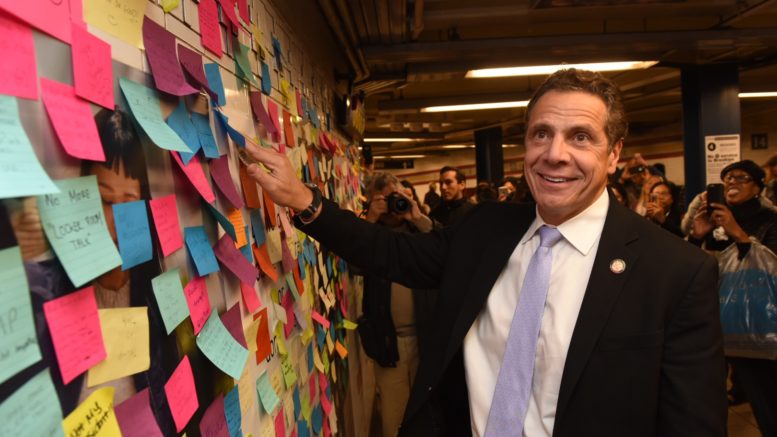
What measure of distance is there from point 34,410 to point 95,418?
86 mm

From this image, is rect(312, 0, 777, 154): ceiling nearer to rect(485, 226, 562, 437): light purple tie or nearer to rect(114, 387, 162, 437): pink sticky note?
rect(485, 226, 562, 437): light purple tie

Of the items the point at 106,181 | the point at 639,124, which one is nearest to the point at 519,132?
the point at 639,124

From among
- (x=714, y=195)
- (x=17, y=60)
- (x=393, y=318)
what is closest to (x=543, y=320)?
(x=17, y=60)

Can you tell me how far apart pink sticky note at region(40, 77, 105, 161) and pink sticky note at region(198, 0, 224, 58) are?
39cm

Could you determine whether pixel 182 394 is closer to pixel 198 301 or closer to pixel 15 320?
pixel 198 301

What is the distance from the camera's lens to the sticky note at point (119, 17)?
53 cm

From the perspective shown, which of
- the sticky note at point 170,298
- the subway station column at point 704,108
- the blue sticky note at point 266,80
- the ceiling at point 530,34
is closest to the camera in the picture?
the sticky note at point 170,298

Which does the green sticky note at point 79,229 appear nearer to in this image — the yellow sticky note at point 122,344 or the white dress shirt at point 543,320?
the yellow sticky note at point 122,344

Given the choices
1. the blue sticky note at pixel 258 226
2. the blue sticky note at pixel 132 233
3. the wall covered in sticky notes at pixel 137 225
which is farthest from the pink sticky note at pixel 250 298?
the blue sticky note at pixel 132 233

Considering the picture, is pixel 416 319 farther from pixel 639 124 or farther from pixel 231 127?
pixel 639 124

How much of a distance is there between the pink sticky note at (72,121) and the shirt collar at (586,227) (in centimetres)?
91

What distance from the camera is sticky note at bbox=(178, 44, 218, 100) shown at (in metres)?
0.73

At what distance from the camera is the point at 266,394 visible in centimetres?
103

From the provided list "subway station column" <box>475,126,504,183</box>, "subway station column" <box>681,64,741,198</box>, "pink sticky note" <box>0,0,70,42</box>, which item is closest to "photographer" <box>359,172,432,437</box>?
"pink sticky note" <box>0,0,70,42</box>
